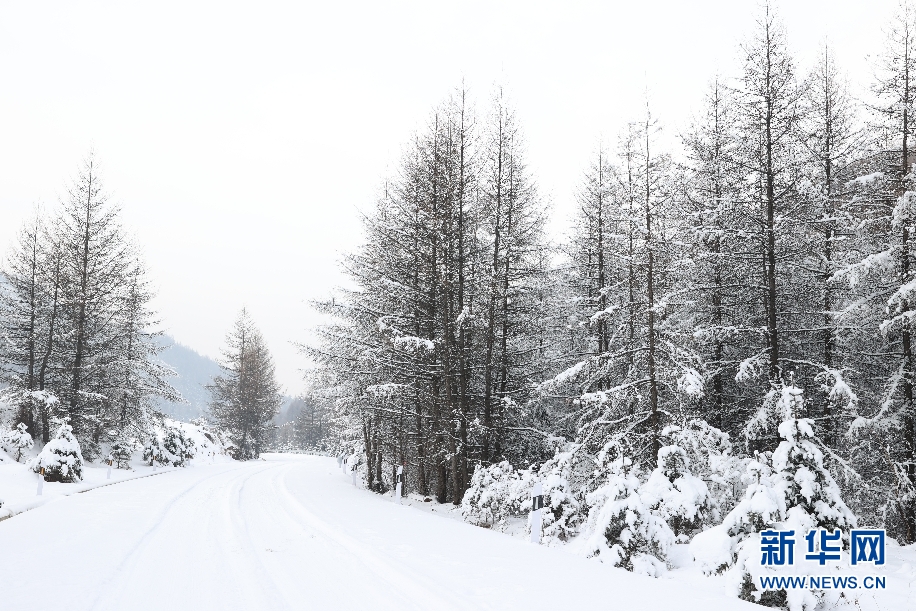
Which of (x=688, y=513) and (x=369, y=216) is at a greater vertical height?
(x=369, y=216)

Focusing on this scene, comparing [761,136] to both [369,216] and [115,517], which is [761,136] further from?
[115,517]

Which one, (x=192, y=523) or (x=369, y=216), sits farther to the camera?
(x=369, y=216)

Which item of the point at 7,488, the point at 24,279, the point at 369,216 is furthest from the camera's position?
the point at 24,279

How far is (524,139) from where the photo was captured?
1762 cm

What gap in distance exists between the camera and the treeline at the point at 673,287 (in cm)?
1172

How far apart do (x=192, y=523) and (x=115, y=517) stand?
220 cm

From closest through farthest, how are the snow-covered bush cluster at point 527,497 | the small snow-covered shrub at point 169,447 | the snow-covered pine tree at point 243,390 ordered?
the snow-covered bush cluster at point 527,497
the small snow-covered shrub at point 169,447
the snow-covered pine tree at point 243,390

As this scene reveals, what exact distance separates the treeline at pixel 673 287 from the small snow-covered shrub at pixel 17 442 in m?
15.0

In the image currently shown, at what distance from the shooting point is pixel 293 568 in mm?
7246

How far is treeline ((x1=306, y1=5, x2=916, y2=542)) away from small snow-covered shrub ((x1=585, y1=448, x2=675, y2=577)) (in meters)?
2.73

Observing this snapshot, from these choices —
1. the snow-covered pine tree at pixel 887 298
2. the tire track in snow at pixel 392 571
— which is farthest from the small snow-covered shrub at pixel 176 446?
the snow-covered pine tree at pixel 887 298

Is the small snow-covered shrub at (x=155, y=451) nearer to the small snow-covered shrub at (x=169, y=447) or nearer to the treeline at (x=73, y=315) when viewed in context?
the small snow-covered shrub at (x=169, y=447)

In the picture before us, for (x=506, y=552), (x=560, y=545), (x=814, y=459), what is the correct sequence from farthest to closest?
(x=560, y=545) → (x=506, y=552) → (x=814, y=459)

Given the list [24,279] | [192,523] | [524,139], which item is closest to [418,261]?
[524,139]
